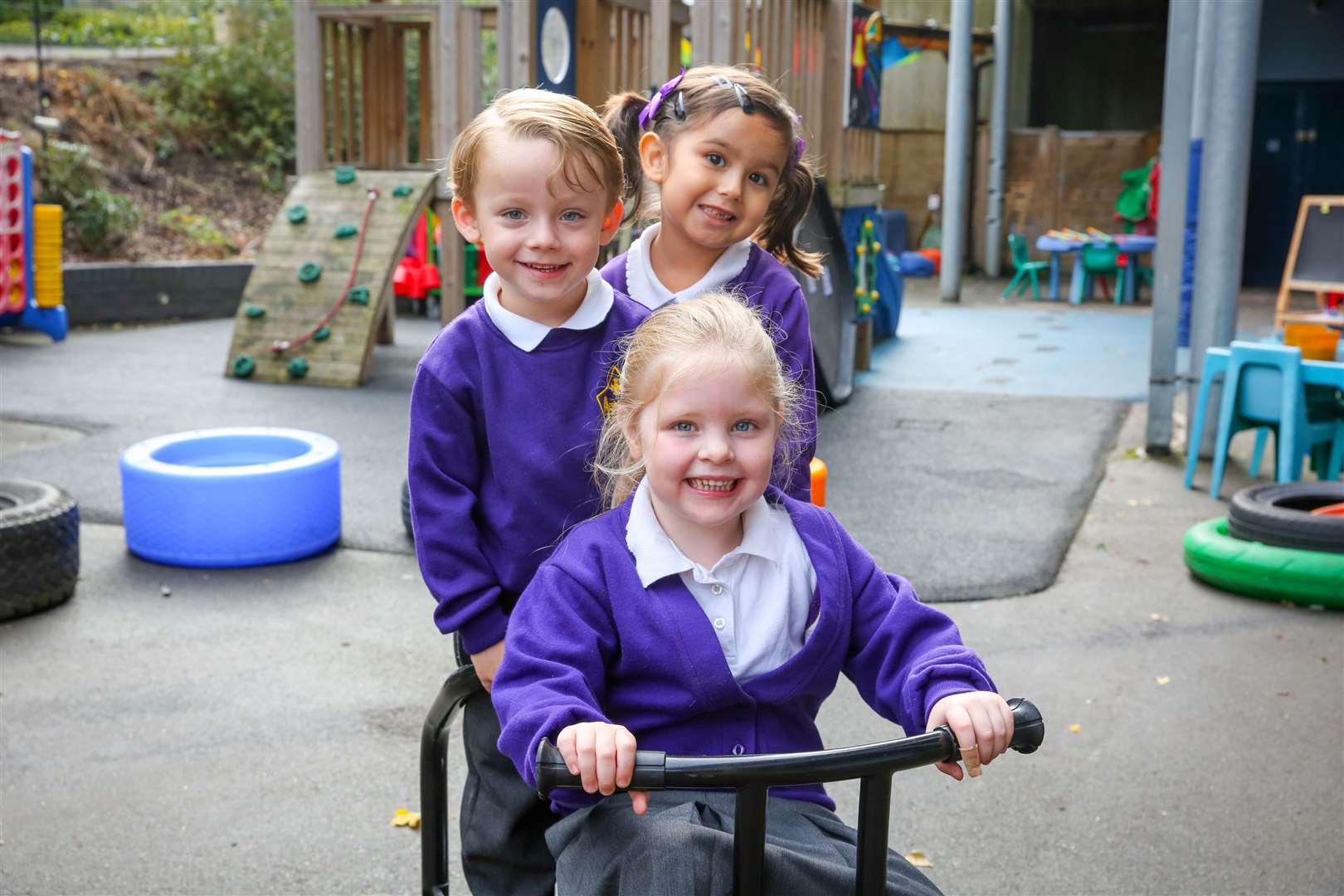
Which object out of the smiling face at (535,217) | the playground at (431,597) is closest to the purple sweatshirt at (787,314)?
the smiling face at (535,217)

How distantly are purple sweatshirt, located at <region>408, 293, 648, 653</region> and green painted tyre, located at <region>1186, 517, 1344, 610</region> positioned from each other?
3.20m

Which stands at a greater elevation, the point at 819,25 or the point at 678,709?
the point at 819,25

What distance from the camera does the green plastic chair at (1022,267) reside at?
49.5 ft

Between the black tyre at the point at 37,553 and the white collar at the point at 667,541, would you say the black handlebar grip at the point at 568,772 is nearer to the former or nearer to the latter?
the white collar at the point at 667,541

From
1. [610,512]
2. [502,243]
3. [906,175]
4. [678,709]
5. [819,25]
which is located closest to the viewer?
[678,709]

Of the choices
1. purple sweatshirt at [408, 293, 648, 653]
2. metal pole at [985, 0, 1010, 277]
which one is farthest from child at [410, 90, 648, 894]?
metal pole at [985, 0, 1010, 277]

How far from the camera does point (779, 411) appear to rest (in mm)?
1661

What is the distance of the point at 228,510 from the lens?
15.1 ft

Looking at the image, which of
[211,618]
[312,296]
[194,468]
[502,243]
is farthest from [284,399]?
[502,243]

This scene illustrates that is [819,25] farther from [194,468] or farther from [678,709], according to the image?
[678,709]

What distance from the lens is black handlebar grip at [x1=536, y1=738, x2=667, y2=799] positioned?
1288 millimetres

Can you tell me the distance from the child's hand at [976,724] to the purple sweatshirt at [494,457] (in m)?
0.65

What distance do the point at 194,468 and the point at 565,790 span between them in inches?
134

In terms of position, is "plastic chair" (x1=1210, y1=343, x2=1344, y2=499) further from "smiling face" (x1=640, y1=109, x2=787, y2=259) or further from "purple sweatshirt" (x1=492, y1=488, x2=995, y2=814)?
"purple sweatshirt" (x1=492, y1=488, x2=995, y2=814)
